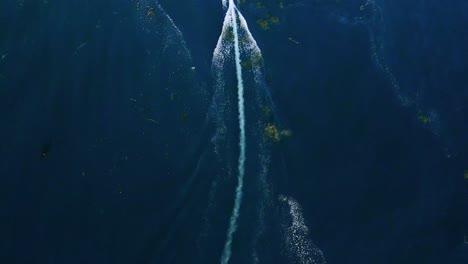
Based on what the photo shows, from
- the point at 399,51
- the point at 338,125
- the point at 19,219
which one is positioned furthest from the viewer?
the point at 399,51

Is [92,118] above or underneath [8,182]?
above

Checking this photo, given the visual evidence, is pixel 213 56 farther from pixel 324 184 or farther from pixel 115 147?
pixel 324 184

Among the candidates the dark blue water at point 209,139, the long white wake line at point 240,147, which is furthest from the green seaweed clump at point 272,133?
the long white wake line at point 240,147

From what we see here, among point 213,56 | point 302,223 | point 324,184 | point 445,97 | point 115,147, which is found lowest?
point 302,223

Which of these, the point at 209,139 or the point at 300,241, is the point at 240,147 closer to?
the point at 209,139

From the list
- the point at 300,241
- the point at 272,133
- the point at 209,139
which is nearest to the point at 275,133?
the point at 272,133

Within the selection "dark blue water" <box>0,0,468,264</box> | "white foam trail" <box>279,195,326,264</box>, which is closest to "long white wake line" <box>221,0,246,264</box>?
"dark blue water" <box>0,0,468,264</box>

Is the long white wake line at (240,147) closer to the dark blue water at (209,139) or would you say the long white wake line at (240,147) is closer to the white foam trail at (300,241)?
the dark blue water at (209,139)

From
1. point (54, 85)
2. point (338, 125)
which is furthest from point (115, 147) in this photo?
point (338, 125)
